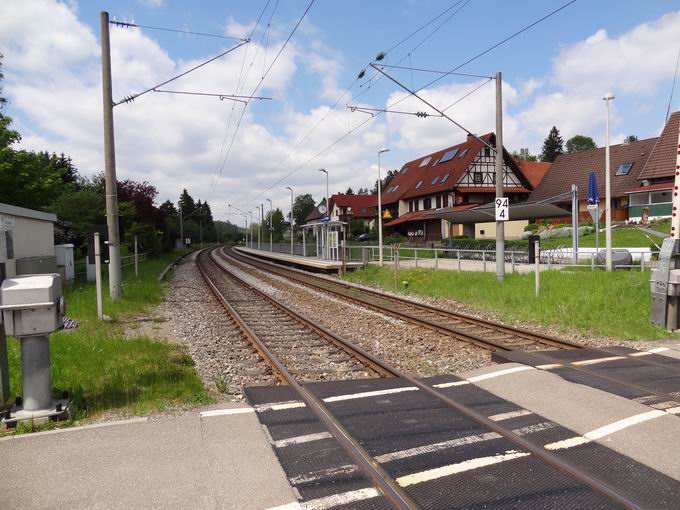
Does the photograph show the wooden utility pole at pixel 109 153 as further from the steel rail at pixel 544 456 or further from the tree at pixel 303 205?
the tree at pixel 303 205

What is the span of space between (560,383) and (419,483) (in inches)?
125

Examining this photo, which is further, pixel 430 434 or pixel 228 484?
pixel 430 434

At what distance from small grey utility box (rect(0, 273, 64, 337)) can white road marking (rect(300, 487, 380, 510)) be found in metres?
2.88

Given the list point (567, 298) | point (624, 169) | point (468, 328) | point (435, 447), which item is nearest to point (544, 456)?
point (435, 447)

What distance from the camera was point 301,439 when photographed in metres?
4.54

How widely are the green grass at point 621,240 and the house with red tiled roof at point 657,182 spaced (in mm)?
3041

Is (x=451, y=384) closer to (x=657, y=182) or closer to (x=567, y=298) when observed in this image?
(x=567, y=298)

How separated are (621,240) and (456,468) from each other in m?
31.9

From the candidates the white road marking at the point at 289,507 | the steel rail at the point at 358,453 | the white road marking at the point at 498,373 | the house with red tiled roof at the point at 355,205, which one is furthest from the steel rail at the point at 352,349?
the house with red tiled roof at the point at 355,205

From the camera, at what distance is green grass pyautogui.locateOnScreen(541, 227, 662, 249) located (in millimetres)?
29245

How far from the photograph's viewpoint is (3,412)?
4887 millimetres

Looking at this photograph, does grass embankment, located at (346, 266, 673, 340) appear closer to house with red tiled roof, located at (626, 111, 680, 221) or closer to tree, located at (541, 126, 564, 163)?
house with red tiled roof, located at (626, 111, 680, 221)

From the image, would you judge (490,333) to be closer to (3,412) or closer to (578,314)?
(578,314)

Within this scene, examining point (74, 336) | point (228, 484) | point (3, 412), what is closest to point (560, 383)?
point (228, 484)
